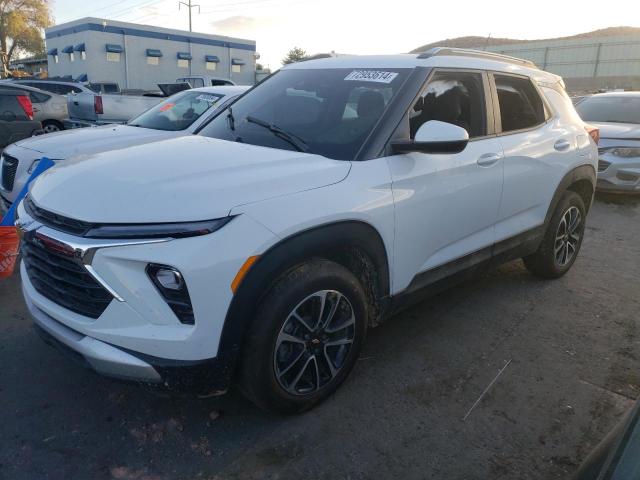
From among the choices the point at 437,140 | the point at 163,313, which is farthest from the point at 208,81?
the point at 163,313

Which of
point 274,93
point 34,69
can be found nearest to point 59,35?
point 34,69

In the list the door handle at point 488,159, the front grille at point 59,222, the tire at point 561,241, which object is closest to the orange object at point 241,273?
the front grille at point 59,222

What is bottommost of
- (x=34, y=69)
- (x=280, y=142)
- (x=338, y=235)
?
(x=34, y=69)

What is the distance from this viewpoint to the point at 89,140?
5770 millimetres

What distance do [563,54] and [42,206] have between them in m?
34.2

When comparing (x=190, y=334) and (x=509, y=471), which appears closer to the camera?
(x=190, y=334)

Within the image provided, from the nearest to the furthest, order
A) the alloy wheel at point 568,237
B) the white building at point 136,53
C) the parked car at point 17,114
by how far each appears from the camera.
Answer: the alloy wheel at point 568,237 → the parked car at point 17,114 → the white building at point 136,53

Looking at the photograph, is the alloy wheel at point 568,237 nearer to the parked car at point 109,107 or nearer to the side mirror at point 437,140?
the side mirror at point 437,140

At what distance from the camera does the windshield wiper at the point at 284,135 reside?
9.66 feet

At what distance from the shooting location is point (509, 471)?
2.40 m

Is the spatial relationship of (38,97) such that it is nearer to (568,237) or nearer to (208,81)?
(208,81)

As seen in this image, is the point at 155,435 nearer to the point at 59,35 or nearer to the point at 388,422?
the point at 388,422

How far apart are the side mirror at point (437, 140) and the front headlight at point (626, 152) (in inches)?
251

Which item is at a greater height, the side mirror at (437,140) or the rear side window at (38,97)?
the side mirror at (437,140)
